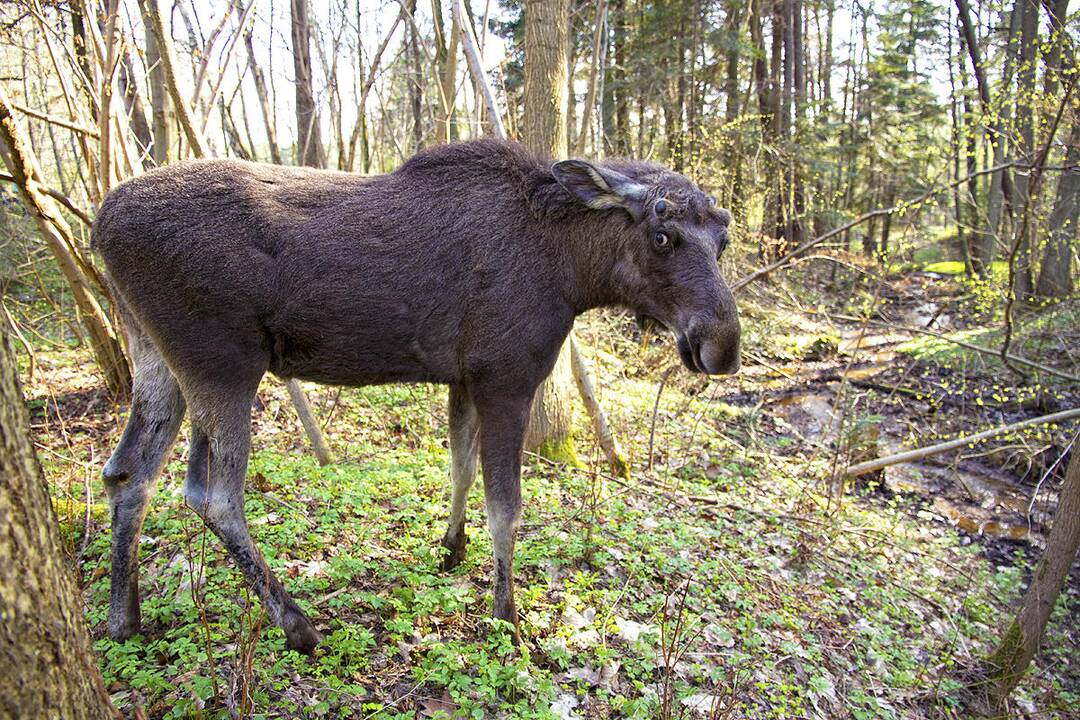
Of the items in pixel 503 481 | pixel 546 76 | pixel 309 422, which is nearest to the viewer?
pixel 503 481

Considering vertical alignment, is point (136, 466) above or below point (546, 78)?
below

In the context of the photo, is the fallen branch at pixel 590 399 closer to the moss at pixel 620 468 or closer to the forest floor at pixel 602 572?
the moss at pixel 620 468

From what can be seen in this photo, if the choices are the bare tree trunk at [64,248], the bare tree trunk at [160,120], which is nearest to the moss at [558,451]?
the bare tree trunk at [64,248]

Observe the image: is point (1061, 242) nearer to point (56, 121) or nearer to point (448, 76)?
point (448, 76)

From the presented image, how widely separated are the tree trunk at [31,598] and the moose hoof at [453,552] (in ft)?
8.69

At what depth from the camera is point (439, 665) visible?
339 cm

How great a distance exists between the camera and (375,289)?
3518mm

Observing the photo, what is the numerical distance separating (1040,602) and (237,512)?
19.5 ft

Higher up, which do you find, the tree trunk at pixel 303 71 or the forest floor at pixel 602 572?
the tree trunk at pixel 303 71

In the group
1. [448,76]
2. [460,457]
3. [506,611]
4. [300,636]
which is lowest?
[506,611]

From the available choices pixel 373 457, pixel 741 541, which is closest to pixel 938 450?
pixel 741 541

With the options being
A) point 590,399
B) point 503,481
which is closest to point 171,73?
point 503,481

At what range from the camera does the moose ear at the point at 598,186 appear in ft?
12.5

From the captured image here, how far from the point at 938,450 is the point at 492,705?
6.08 meters
